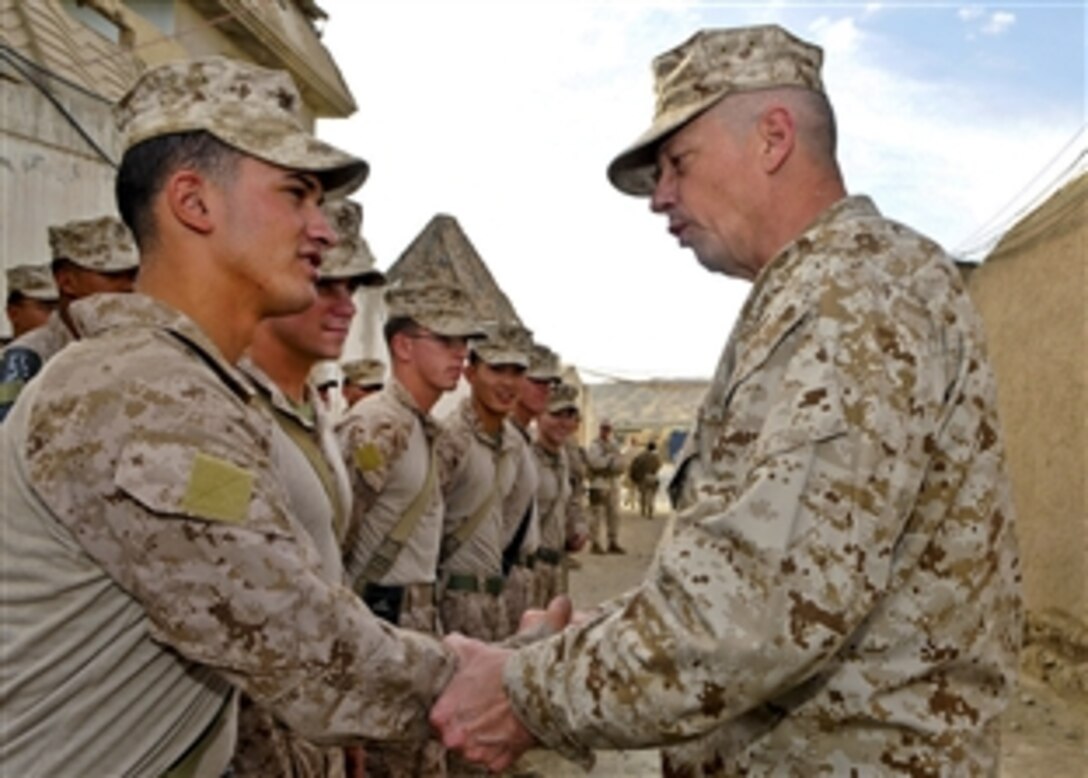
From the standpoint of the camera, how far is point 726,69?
210 cm

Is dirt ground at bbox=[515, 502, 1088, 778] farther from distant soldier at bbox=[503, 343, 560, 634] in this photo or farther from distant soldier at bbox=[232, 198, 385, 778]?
distant soldier at bbox=[232, 198, 385, 778]

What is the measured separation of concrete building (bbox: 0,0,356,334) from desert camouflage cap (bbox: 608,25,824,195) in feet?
25.3

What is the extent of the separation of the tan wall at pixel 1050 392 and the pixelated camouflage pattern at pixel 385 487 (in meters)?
5.42

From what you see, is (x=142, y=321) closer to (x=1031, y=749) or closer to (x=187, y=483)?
(x=187, y=483)

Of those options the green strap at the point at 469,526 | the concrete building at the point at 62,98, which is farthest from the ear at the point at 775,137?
the concrete building at the point at 62,98

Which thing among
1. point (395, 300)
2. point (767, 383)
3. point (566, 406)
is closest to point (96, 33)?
point (566, 406)

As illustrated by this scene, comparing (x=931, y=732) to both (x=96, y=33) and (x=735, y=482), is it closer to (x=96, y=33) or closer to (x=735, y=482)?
(x=735, y=482)

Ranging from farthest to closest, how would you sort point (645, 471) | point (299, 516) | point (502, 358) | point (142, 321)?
point (645, 471) → point (502, 358) → point (299, 516) → point (142, 321)

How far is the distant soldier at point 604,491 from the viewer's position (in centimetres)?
1863

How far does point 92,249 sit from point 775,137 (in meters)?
4.00

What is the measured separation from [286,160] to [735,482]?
3.52 feet

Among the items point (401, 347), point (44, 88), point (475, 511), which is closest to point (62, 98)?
point (44, 88)

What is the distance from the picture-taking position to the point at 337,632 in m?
1.84

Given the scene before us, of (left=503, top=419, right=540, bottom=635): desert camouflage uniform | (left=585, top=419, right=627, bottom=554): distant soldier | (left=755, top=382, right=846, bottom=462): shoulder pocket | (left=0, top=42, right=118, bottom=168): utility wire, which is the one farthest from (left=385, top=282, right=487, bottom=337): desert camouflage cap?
(left=585, top=419, right=627, bottom=554): distant soldier
